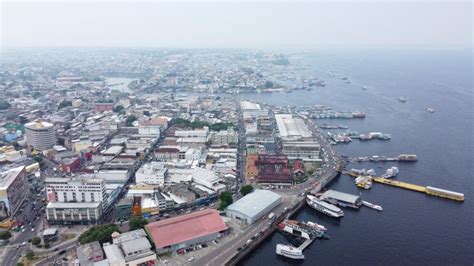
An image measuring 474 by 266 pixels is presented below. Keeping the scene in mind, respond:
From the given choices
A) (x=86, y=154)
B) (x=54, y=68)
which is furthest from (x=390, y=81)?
(x=54, y=68)

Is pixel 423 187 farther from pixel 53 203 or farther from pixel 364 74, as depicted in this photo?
pixel 364 74

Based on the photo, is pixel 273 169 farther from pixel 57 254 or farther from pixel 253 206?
pixel 57 254

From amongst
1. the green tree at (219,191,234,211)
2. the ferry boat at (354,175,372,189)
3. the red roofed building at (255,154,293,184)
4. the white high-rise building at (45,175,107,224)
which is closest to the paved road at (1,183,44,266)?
the white high-rise building at (45,175,107,224)

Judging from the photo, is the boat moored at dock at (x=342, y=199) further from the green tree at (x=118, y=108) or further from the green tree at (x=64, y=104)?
the green tree at (x=64, y=104)

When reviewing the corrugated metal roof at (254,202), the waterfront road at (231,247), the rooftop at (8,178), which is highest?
the rooftop at (8,178)

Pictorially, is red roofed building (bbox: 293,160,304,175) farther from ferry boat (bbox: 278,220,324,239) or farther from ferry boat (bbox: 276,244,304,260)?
ferry boat (bbox: 276,244,304,260)

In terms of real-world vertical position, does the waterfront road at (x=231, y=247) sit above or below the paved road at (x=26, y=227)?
above

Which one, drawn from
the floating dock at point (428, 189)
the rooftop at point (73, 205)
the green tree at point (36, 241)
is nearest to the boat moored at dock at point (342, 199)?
the floating dock at point (428, 189)
